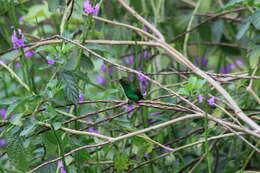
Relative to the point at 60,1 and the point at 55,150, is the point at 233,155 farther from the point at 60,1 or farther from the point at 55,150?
the point at 60,1

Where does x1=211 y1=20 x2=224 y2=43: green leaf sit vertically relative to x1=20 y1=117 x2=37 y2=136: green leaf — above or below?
above

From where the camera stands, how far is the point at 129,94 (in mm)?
1264

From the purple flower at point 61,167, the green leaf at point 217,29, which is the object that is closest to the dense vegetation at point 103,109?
the purple flower at point 61,167

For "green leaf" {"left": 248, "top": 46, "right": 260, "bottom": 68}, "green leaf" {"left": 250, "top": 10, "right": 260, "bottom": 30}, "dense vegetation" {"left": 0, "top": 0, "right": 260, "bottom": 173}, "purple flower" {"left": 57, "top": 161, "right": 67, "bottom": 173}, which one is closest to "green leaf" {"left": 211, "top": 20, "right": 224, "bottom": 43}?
"dense vegetation" {"left": 0, "top": 0, "right": 260, "bottom": 173}

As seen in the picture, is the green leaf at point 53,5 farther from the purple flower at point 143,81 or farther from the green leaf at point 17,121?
the green leaf at point 17,121

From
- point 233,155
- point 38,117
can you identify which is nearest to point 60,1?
point 38,117

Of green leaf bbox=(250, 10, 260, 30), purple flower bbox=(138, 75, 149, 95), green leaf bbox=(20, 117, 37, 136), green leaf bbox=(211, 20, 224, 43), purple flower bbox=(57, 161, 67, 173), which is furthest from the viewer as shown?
green leaf bbox=(211, 20, 224, 43)

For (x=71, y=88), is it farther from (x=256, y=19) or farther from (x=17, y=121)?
(x=256, y=19)

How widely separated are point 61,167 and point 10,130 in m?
0.16

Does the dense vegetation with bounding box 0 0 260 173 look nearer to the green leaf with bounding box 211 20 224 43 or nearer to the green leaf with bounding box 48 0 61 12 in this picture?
the green leaf with bounding box 48 0 61 12

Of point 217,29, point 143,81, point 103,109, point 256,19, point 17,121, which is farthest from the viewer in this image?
point 217,29

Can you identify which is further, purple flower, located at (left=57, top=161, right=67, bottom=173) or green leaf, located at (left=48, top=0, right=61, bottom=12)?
green leaf, located at (left=48, top=0, right=61, bottom=12)

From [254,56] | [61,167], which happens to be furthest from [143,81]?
[61,167]

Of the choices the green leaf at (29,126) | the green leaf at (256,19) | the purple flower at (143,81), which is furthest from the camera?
the purple flower at (143,81)
